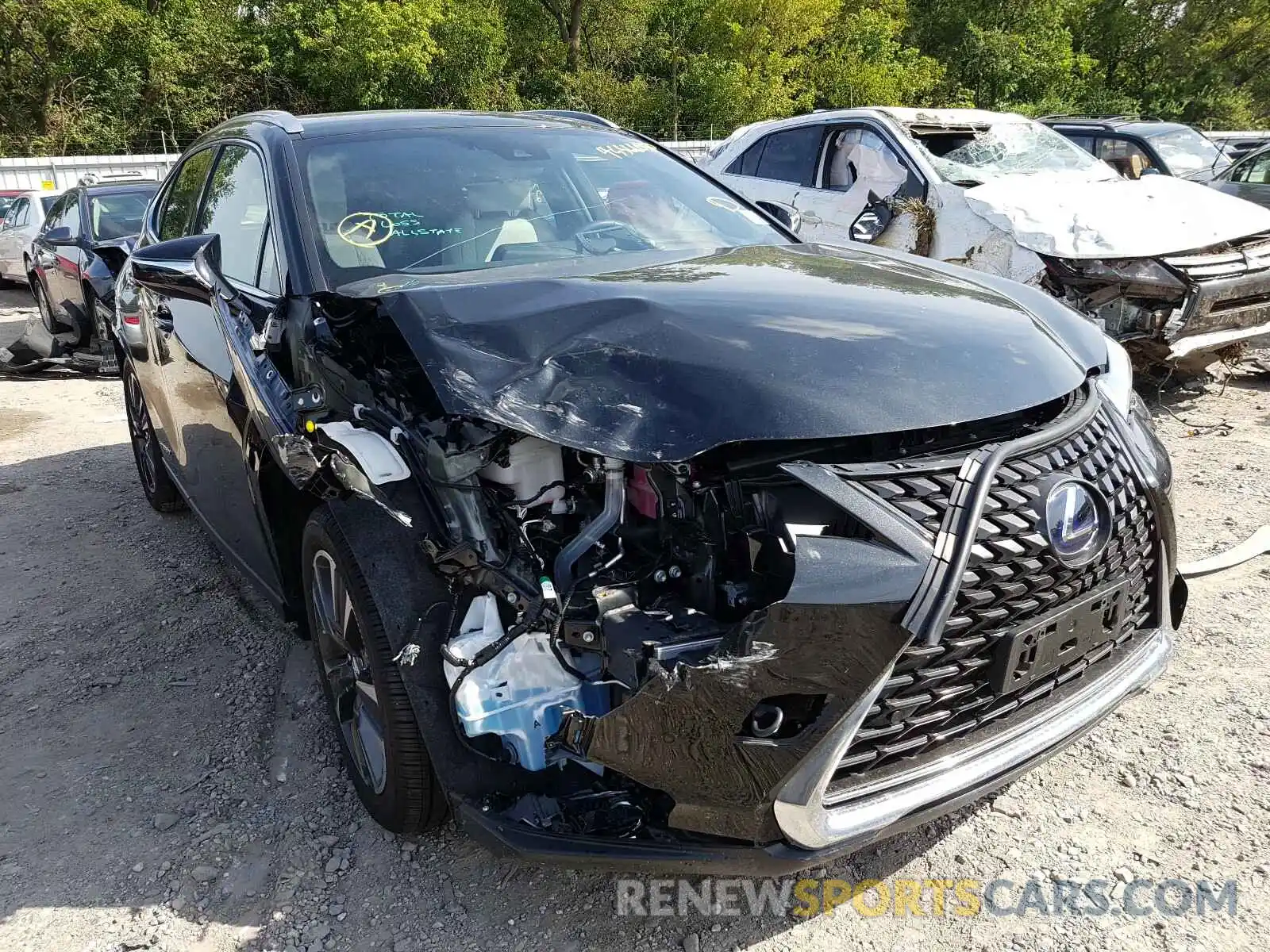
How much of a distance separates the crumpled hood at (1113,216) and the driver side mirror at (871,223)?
54 cm

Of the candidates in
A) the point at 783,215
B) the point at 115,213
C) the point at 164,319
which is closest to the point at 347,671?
the point at 164,319

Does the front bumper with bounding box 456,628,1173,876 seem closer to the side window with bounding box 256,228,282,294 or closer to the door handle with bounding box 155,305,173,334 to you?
the side window with bounding box 256,228,282,294

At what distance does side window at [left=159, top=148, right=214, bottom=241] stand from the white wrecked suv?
7.79 feet

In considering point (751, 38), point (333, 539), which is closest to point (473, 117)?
point (333, 539)

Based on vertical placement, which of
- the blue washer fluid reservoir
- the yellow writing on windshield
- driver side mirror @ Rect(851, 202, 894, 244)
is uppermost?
the yellow writing on windshield

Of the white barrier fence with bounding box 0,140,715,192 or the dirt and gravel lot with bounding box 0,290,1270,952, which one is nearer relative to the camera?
the dirt and gravel lot with bounding box 0,290,1270,952

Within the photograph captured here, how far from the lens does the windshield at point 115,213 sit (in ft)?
29.4

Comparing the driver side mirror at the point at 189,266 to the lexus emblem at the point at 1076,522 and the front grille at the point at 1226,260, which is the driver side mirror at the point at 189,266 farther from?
the front grille at the point at 1226,260

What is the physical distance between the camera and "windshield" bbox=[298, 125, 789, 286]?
2801mm

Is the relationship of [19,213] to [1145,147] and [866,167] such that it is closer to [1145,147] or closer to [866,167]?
[866,167]

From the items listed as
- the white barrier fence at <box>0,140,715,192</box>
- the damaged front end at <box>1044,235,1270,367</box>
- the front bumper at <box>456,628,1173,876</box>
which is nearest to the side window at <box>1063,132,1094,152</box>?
the damaged front end at <box>1044,235,1270,367</box>

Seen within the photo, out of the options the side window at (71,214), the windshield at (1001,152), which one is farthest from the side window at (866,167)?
the side window at (71,214)

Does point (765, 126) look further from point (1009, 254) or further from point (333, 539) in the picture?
point (333, 539)

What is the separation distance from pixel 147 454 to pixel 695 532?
3.87m
